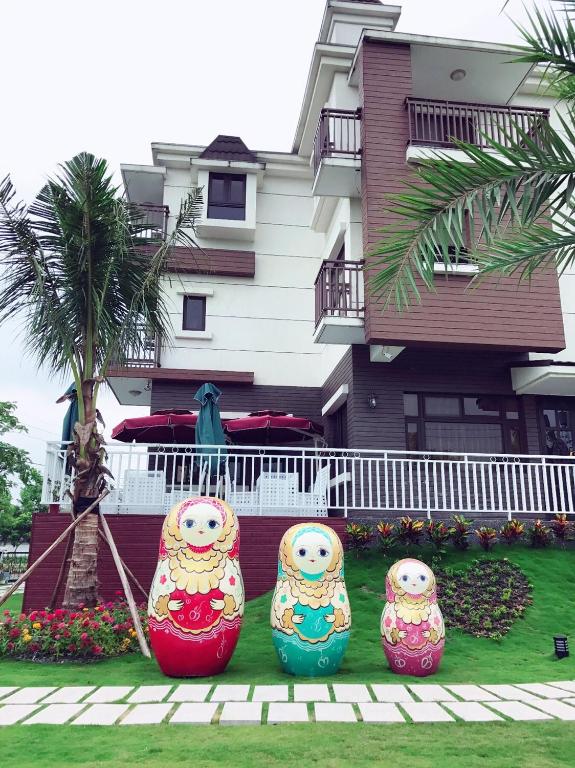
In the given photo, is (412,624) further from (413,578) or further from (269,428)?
(269,428)

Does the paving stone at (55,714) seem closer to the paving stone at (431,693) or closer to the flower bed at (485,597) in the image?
the paving stone at (431,693)

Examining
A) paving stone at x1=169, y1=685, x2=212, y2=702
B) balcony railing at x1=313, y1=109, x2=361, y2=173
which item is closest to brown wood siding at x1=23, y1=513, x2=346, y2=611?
paving stone at x1=169, y1=685, x2=212, y2=702

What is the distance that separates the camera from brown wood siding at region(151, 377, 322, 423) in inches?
631

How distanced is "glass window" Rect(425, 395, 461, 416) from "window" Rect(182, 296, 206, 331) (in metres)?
6.65

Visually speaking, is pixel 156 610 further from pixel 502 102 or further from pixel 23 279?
pixel 502 102

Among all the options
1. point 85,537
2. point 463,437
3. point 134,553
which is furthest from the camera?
point 463,437

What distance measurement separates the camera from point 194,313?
17.0 metres

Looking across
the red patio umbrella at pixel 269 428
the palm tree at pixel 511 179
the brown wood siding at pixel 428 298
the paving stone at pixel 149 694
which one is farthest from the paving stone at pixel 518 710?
the brown wood siding at pixel 428 298

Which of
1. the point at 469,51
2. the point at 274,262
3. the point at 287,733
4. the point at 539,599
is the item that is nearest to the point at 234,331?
the point at 274,262

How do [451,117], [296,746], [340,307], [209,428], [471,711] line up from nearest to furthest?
[296,746], [471,711], [209,428], [340,307], [451,117]

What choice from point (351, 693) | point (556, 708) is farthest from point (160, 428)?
point (556, 708)

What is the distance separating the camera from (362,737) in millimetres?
4273

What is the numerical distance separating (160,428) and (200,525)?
254 inches

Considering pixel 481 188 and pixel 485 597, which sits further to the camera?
pixel 485 597
